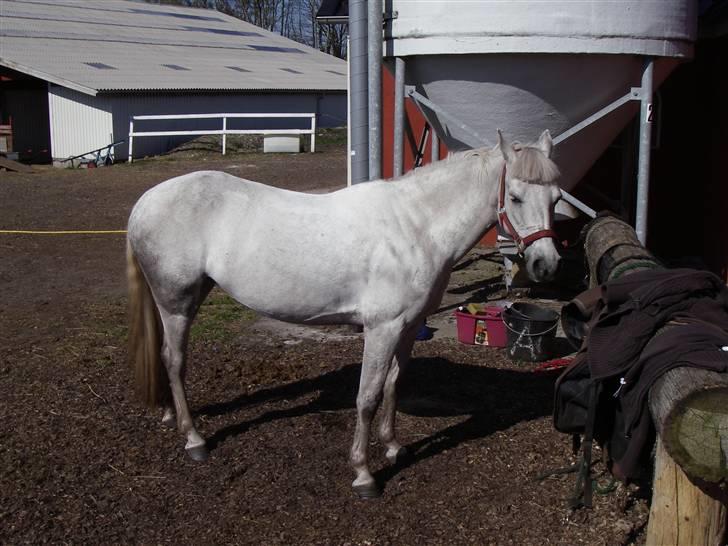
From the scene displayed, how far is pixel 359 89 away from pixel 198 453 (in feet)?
12.2

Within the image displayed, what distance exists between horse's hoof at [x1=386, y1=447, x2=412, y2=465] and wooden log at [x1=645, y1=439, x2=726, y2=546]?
5.79 ft

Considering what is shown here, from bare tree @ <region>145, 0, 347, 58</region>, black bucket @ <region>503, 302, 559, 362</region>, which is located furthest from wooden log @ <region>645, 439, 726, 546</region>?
bare tree @ <region>145, 0, 347, 58</region>

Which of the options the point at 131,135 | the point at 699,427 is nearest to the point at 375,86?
the point at 699,427

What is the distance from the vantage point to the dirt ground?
3.72 metres

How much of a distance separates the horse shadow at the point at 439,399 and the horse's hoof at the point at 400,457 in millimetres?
14

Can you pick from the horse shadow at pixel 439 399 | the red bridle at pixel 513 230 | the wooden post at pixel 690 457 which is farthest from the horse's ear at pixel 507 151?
the horse shadow at pixel 439 399

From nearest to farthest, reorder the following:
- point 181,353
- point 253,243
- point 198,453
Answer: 1. point 253,243
2. point 198,453
3. point 181,353

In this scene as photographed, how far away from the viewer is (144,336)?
4711mm

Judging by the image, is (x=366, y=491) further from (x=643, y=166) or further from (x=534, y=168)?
(x=643, y=166)

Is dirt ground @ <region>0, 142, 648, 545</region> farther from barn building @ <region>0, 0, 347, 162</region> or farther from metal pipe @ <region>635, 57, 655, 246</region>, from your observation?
barn building @ <region>0, 0, 347, 162</region>

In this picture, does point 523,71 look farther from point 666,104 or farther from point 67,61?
point 67,61

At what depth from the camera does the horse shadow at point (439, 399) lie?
15.6ft

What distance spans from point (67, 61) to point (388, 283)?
22365 mm

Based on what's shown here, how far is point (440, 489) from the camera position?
A: 410cm
